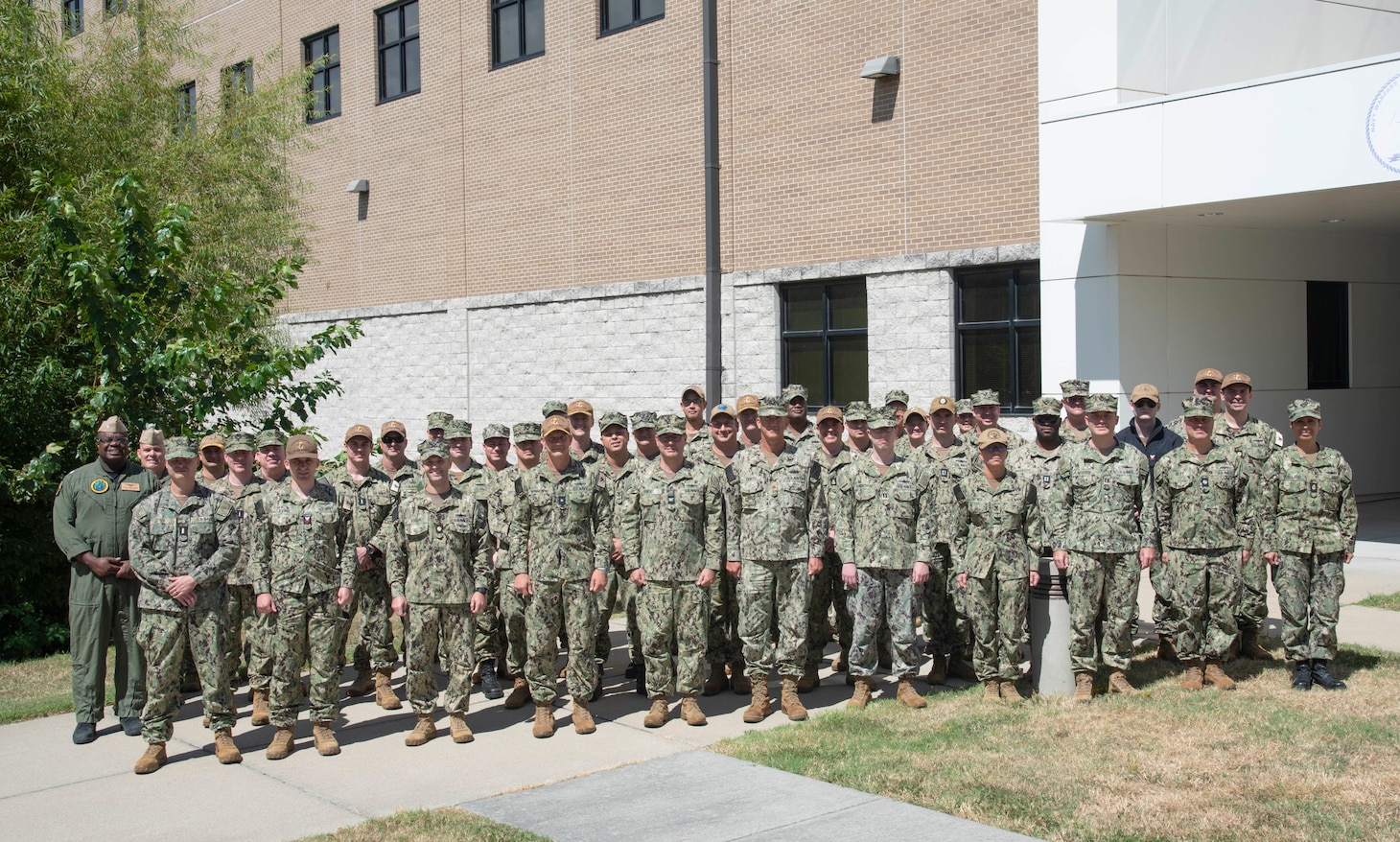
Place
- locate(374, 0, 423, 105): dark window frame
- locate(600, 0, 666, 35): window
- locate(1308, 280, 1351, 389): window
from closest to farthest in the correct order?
locate(1308, 280, 1351, 389): window → locate(600, 0, 666, 35): window → locate(374, 0, 423, 105): dark window frame

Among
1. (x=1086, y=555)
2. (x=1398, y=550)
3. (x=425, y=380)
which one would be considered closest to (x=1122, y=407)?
(x=1398, y=550)

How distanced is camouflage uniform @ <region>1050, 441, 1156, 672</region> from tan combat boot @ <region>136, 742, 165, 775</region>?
5.70 m

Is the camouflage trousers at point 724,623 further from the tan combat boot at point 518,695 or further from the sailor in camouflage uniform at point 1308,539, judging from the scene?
the sailor in camouflage uniform at point 1308,539

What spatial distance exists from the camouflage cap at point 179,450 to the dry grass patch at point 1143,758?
3.67 meters

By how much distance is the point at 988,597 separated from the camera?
8250 mm

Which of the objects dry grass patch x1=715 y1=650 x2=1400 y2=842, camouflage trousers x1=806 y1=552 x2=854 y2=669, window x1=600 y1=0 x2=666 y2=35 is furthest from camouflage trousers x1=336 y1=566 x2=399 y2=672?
window x1=600 y1=0 x2=666 y2=35

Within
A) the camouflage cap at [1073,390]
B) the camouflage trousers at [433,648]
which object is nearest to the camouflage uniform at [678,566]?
the camouflage trousers at [433,648]

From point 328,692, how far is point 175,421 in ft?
17.0

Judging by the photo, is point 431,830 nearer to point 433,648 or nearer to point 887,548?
point 433,648

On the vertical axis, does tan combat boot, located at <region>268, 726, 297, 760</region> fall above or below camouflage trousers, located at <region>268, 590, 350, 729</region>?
below

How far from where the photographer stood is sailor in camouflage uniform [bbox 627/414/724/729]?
809cm

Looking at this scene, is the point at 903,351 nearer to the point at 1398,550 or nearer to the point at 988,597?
the point at 1398,550

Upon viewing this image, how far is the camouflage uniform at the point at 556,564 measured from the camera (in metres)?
7.96

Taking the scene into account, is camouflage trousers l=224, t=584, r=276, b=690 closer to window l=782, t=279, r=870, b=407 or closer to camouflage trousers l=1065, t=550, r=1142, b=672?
camouflage trousers l=1065, t=550, r=1142, b=672
